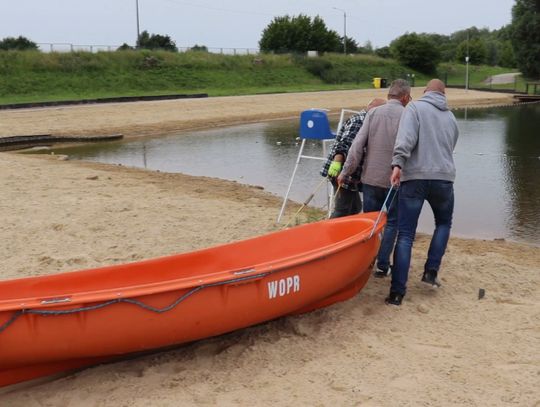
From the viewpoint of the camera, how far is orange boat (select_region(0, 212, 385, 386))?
391 cm

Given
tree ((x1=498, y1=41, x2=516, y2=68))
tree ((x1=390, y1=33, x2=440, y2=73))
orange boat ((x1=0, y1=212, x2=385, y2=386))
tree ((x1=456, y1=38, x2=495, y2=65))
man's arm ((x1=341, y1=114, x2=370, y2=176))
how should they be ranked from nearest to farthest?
orange boat ((x1=0, y1=212, x2=385, y2=386)) → man's arm ((x1=341, y1=114, x2=370, y2=176)) → tree ((x1=390, y1=33, x2=440, y2=73)) → tree ((x1=498, y1=41, x2=516, y2=68)) → tree ((x1=456, y1=38, x2=495, y2=65))

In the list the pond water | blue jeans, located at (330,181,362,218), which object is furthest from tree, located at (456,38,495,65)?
blue jeans, located at (330,181,362,218)

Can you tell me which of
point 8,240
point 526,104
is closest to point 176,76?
point 526,104

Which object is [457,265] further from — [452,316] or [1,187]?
[1,187]

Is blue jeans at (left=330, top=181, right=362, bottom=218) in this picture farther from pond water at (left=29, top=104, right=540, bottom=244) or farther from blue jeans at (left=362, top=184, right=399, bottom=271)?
pond water at (left=29, top=104, right=540, bottom=244)

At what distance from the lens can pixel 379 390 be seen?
398 centimetres

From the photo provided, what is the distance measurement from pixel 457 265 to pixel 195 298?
3.27 meters

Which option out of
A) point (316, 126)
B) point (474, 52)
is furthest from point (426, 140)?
point (474, 52)

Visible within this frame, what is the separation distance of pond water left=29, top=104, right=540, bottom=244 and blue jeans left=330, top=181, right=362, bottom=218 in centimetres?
266

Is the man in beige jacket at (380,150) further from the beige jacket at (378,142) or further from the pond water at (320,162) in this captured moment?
the pond water at (320,162)

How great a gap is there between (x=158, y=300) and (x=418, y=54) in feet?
238

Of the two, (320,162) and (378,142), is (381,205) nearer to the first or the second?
(378,142)

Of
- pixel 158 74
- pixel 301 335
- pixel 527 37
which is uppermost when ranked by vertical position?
pixel 527 37

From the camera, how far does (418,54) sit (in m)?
71.9
